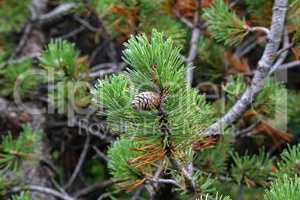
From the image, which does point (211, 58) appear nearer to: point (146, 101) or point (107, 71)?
point (107, 71)

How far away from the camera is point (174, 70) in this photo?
2.66ft

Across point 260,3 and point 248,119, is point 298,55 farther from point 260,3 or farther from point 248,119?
point 248,119

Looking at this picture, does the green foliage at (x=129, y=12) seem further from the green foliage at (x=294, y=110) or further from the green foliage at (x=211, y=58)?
the green foliage at (x=294, y=110)

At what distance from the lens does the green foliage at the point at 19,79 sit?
5.18 ft

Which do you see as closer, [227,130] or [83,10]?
[227,130]

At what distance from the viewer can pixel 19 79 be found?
1581mm

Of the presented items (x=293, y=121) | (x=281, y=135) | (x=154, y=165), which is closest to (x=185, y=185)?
(x=154, y=165)

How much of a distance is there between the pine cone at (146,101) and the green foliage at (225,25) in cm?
47

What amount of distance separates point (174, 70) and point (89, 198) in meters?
1.42

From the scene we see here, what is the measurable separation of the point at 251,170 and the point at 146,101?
52 centimetres

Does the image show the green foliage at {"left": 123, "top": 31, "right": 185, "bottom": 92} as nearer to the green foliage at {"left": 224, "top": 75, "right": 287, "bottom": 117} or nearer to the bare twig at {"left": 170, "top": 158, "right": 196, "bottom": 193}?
the bare twig at {"left": 170, "top": 158, "right": 196, "bottom": 193}

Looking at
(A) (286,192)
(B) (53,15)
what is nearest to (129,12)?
(B) (53,15)

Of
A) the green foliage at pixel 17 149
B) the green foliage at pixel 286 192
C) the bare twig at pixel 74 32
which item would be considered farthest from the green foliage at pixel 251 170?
the bare twig at pixel 74 32

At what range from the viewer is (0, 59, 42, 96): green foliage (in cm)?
158
